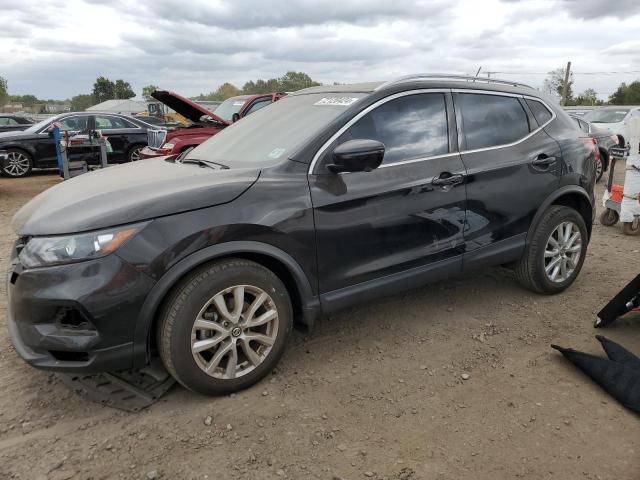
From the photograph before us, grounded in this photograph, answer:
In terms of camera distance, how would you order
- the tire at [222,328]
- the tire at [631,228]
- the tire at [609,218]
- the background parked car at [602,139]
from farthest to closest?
1. the background parked car at [602,139]
2. the tire at [609,218]
3. the tire at [631,228]
4. the tire at [222,328]

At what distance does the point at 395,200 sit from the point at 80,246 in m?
1.83

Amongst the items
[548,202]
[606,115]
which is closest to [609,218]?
[548,202]

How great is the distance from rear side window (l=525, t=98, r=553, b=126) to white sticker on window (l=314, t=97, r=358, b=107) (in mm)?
1703

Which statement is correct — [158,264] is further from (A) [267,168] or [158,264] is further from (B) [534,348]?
(B) [534,348]

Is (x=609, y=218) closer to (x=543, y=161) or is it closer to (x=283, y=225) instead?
(x=543, y=161)

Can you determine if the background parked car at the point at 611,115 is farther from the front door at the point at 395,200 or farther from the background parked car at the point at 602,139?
the front door at the point at 395,200

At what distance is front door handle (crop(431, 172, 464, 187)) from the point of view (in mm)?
3297

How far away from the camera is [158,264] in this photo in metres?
2.44

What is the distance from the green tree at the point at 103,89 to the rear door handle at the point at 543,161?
71.8 m

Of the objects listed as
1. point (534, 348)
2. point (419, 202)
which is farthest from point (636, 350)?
point (419, 202)

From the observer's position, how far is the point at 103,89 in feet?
219

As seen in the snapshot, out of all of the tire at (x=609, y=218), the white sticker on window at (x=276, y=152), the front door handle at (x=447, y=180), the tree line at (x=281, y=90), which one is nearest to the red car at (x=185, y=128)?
the white sticker on window at (x=276, y=152)

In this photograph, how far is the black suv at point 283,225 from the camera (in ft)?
7.91

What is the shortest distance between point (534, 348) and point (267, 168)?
86.1 inches
